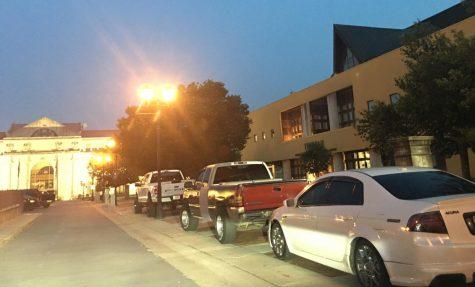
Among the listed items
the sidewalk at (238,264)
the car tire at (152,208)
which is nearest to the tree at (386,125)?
the sidewalk at (238,264)

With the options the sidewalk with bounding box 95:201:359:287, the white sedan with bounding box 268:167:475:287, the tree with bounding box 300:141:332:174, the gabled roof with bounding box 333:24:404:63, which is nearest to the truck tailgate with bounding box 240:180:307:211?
the sidewalk with bounding box 95:201:359:287

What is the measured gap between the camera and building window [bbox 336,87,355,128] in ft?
103

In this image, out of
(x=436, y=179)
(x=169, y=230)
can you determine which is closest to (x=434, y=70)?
(x=436, y=179)

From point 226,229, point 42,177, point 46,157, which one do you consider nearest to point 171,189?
point 226,229

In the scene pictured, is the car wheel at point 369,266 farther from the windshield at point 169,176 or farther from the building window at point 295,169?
the building window at point 295,169

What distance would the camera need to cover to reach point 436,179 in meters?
6.27

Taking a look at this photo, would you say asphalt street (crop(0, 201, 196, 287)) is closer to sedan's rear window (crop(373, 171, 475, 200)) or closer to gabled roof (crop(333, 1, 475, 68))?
sedan's rear window (crop(373, 171, 475, 200))

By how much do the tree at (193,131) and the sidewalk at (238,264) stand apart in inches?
599

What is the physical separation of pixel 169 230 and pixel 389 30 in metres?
32.2

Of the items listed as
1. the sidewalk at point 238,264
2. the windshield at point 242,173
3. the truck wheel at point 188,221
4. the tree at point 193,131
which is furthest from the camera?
the tree at point 193,131

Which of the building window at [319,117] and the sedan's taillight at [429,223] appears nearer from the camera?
the sedan's taillight at [429,223]

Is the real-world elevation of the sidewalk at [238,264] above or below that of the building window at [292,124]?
below

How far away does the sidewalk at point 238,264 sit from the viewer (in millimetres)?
7196

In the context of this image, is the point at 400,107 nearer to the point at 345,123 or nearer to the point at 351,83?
the point at 351,83
